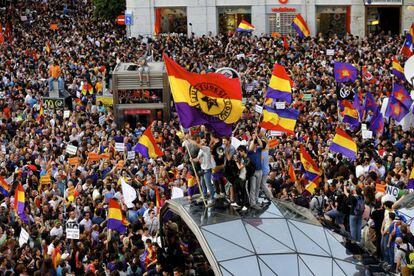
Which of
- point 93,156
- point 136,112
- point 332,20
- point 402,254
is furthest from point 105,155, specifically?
point 332,20

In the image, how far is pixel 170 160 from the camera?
85.5 ft

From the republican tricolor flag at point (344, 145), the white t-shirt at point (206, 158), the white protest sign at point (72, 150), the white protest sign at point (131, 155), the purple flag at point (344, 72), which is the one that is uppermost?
the purple flag at point (344, 72)

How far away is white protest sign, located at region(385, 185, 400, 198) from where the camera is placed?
19.8 m

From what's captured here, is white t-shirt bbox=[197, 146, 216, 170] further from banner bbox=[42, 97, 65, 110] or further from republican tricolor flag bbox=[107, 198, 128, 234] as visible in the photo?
banner bbox=[42, 97, 65, 110]

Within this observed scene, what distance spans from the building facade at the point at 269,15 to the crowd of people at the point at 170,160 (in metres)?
7.62

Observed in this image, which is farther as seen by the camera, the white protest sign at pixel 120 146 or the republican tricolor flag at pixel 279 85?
the white protest sign at pixel 120 146

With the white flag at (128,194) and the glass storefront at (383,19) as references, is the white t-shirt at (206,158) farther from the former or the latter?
the glass storefront at (383,19)

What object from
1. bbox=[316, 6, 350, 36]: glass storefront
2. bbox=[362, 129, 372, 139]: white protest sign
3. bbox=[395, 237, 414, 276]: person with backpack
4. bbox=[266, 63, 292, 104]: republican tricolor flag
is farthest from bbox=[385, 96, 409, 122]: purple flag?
bbox=[316, 6, 350, 36]: glass storefront

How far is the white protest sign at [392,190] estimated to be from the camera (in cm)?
1984

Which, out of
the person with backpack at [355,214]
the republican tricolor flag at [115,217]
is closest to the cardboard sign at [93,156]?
the republican tricolor flag at [115,217]

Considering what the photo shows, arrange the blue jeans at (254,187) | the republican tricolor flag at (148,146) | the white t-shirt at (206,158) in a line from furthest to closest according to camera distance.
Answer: the republican tricolor flag at (148,146)
the white t-shirt at (206,158)
the blue jeans at (254,187)

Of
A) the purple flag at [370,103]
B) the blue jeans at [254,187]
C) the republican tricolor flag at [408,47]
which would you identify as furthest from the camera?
the republican tricolor flag at [408,47]

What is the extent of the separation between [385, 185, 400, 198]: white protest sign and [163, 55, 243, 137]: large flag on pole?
166 inches

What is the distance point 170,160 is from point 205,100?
27.7 ft
